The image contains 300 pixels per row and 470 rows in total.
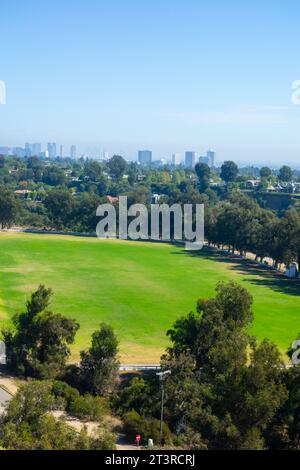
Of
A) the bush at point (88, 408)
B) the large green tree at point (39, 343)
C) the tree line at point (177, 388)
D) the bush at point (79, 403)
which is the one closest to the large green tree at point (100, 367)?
the tree line at point (177, 388)

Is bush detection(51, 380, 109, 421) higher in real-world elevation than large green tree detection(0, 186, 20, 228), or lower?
lower

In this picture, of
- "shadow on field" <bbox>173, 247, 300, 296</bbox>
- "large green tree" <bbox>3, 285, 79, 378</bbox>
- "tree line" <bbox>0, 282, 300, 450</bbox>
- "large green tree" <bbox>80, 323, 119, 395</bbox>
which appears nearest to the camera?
"tree line" <bbox>0, 282, 300, 450</bbox>

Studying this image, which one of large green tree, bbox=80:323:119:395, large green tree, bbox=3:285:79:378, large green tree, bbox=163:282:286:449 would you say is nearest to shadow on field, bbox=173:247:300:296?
large green tree, bbox=163:282:286:449

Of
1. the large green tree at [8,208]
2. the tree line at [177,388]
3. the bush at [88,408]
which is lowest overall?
the bush at [88,408]

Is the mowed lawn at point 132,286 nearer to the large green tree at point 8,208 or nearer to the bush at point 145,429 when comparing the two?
the large green tree at point 8,208

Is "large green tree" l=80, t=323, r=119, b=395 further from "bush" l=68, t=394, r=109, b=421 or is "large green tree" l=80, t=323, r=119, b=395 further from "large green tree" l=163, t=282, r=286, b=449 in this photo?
"large green tree" l=163, t=282, r=286, b=449
